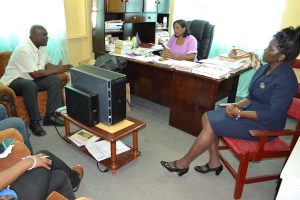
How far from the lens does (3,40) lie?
2.99m

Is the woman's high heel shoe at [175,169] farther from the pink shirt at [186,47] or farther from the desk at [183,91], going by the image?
the pink shirt at [186,47]

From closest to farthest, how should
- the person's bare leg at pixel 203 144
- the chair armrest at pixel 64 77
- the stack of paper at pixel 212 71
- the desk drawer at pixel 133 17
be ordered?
1. the person's bare leg at pixel 203 144
2. the stack of paper at pixel 212 71
3. the chair armrest at pixel 64 77
4. the desk drawer at pixel 133 17

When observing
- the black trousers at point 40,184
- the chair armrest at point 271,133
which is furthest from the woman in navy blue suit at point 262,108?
the black trousers at point 40,184

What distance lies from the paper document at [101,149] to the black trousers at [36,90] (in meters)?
0.74

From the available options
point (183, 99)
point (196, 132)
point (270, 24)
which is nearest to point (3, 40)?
point (183, 99)

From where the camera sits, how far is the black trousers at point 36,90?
2.55 m

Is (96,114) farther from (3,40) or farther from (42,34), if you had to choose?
(3,40)

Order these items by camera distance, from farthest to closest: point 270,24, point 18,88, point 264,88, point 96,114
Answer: point 270,24, point 18,88, point 96,114, point 264,88

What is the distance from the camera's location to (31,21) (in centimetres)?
314

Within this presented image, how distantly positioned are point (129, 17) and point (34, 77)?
1560 millimetres

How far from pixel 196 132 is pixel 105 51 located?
1.67 meters

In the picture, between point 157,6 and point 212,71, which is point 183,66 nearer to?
point 212,71

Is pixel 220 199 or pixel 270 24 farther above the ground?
pixel 270 24

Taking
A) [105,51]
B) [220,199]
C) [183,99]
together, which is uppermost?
[105,51]
